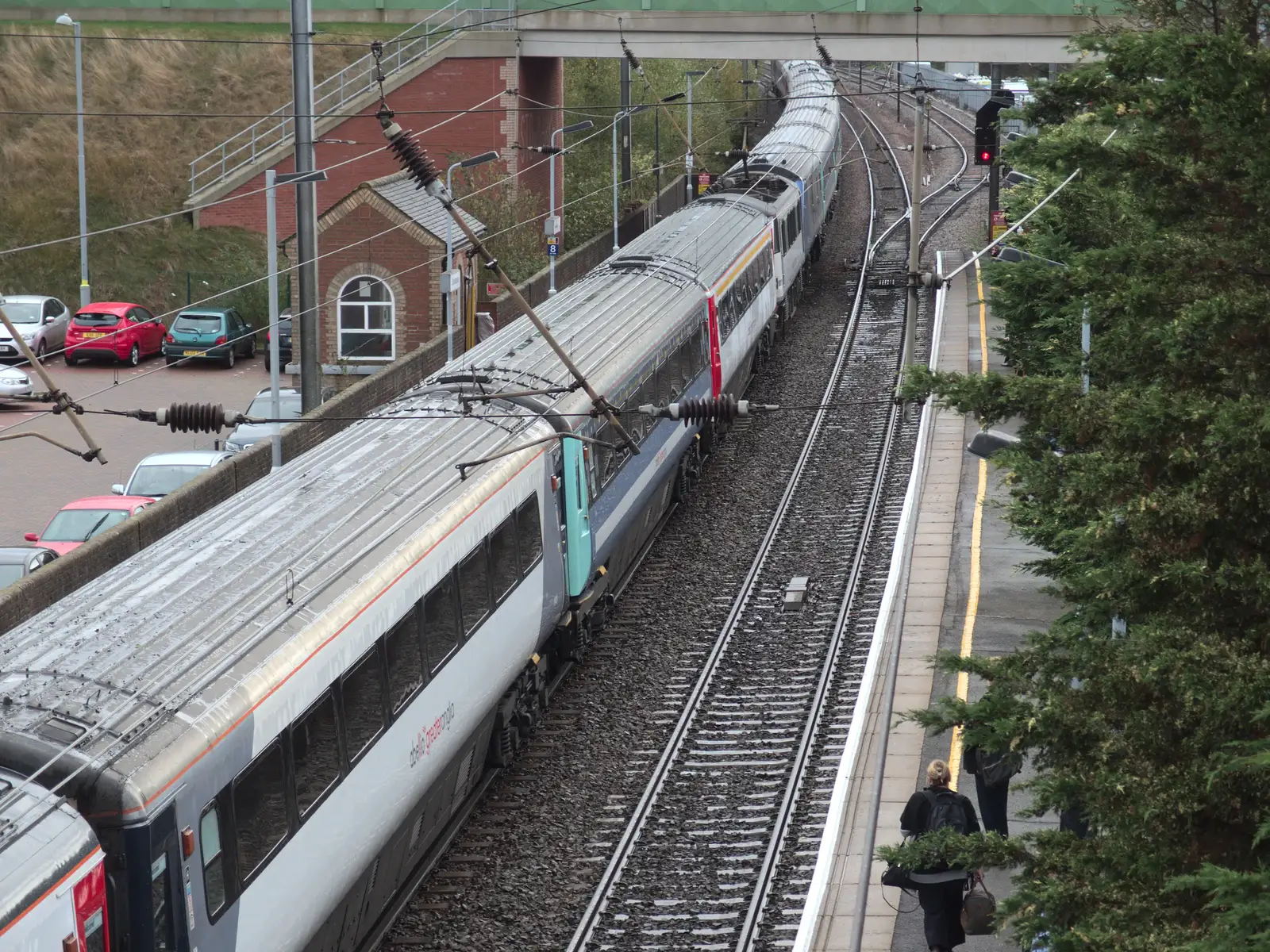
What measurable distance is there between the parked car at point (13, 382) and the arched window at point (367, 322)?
227 inches

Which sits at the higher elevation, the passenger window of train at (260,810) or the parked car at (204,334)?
the parked car at (204,334)

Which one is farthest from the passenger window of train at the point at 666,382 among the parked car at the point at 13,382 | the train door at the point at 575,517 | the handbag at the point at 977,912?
the parked car at the point at 13,382

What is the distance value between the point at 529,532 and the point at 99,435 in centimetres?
1719

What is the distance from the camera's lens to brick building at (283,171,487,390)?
30953 millimetres

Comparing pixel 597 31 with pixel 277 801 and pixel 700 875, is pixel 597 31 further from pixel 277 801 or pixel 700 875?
pixel 277 801

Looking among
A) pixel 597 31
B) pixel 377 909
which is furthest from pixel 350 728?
pixel 597 31

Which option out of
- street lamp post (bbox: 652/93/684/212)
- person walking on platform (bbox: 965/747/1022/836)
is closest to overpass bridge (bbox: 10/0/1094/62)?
street lamp post (bbox: 652/93/684/212)

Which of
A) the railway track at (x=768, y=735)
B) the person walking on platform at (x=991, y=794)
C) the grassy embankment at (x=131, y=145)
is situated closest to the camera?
the person walking on platform at (x=991, y=794)

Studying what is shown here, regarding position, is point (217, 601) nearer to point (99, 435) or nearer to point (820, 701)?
point (820, 701)

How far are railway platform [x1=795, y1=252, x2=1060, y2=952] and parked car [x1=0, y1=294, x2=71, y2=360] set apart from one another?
1908 cm

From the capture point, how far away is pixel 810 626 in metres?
18.9

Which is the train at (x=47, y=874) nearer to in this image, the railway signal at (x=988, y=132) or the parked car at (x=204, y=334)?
the railway signal at (x=988, y=132)

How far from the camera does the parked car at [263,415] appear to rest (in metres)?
24.3

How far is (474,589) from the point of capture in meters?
13.0
